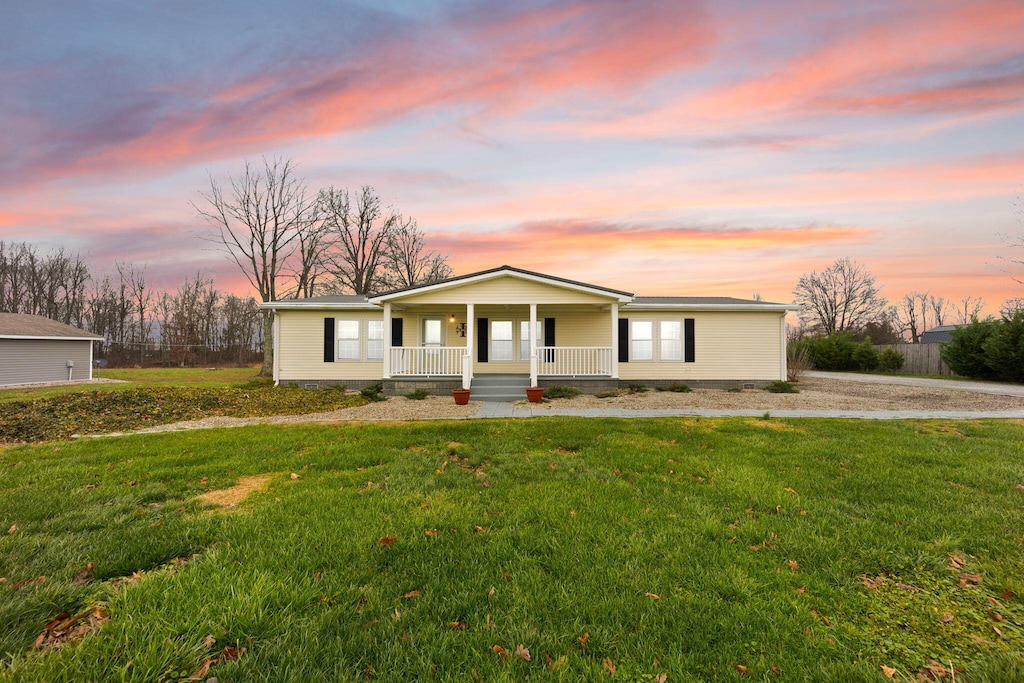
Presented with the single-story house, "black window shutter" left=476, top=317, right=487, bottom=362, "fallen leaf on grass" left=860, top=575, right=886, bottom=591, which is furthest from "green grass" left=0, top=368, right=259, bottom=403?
Result: "fallen leaf on grass" left=860, top=575, right=886, bottom=591

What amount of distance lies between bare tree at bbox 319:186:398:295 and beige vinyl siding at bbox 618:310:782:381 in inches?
789

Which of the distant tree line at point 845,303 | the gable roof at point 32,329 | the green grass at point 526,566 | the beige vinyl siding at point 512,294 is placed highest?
the distant tree line at point 845,303

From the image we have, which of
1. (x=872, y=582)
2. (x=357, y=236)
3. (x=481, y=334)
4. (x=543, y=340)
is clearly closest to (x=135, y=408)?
(x=481, y=334)

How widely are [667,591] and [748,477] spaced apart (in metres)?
2.73

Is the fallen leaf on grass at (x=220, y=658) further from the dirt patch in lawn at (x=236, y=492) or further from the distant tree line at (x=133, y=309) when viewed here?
the distant tree line at (x=133, y=309)

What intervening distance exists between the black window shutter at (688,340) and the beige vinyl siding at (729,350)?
0.48ft

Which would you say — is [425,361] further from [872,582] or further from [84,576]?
[872,582]

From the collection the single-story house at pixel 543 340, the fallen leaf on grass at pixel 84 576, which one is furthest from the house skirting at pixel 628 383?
the fallen leaf on grass at pixel 84 576

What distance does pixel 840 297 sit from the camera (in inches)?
1521

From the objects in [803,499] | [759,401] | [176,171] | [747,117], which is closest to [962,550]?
[803,499]

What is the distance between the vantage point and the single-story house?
15219 mm

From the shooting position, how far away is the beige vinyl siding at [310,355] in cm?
1566

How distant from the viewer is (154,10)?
918cm

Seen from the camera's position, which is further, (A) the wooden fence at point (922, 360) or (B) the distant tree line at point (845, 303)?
(B) the distant tree line at point (845, 303)
